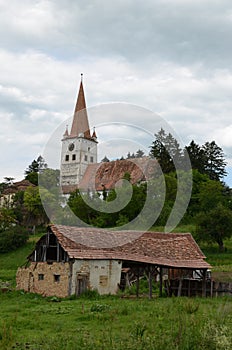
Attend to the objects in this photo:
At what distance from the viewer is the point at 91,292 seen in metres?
24.9

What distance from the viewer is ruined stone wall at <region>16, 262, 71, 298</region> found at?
25.0m

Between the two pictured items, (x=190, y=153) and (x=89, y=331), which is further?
(x=190, y=153)

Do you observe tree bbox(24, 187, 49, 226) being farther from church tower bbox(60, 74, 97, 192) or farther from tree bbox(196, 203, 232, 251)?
tree bbox(196, 203, 232, 251)

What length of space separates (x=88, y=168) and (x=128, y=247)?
39945 mm

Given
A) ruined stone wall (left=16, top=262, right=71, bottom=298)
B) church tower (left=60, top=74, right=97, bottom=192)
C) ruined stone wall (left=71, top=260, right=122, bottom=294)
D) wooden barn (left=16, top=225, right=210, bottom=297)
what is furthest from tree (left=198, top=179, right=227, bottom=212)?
ruined stone wall (left=16, top=262, right=71, bottom=298)

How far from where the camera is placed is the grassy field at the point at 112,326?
30.4 ft

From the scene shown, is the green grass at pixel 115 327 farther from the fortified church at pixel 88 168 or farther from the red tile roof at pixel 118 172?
the red tile roof at pixel 118 172

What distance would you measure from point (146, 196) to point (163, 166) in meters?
18.4

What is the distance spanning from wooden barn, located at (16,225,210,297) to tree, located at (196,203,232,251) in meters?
13.1

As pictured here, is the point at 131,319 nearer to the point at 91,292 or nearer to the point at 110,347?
the point at 110,347

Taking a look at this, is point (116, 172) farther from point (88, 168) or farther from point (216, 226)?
point (216, 226)

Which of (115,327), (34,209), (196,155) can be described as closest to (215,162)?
(196,155)

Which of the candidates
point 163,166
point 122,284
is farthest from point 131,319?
point 163,166

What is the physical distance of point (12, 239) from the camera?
48812 millimetres
